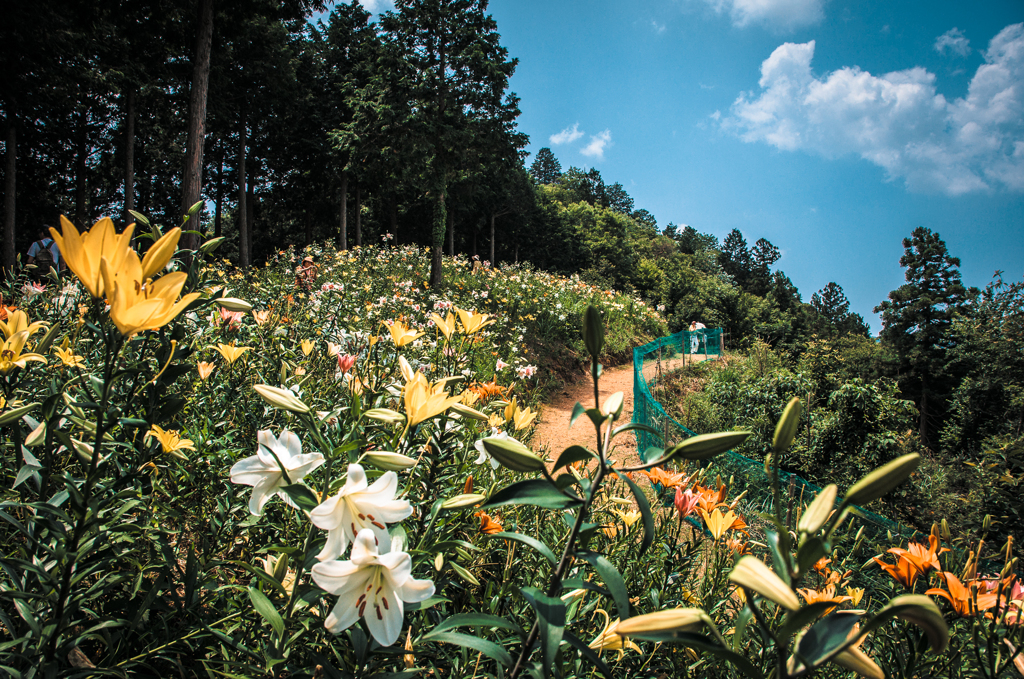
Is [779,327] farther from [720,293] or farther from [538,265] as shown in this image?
[538,265]

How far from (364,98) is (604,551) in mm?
12063

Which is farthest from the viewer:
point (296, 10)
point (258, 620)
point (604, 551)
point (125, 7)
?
point (296, 10)

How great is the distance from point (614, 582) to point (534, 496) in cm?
14

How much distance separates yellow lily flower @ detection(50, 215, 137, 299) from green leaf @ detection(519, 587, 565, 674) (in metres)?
0.74

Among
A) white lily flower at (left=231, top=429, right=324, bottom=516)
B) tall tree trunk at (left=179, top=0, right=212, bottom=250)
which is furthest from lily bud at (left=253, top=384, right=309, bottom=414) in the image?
tall tree trunk at (left=179, top=0, right=212, bottom=250)

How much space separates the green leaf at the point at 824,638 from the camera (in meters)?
0.43

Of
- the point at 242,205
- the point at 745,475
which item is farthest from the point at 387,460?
the point at 242,205

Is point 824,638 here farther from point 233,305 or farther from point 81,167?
point 81,167

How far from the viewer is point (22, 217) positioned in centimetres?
1680

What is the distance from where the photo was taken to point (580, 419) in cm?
740

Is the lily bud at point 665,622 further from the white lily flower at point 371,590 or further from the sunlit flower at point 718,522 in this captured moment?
the sunlit flower at point 718,522

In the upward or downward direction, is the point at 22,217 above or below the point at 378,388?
above

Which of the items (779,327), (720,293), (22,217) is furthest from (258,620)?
(779,327)

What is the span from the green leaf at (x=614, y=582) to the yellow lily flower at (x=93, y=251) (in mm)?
787
